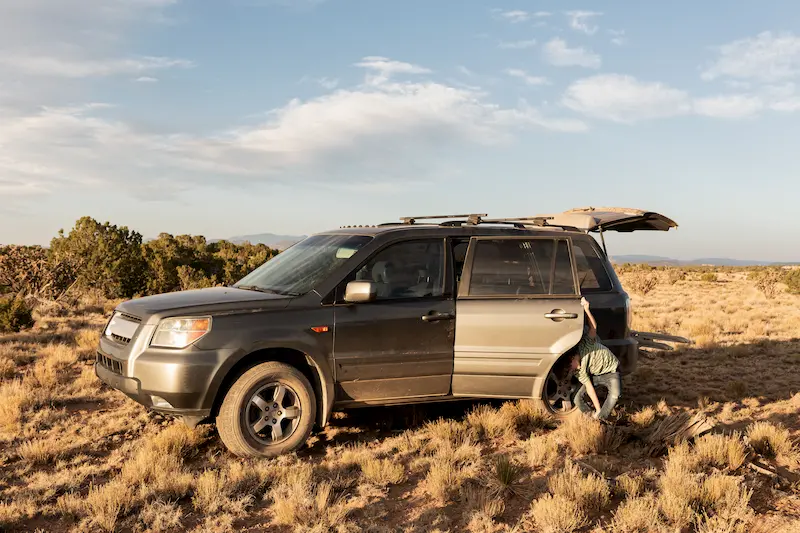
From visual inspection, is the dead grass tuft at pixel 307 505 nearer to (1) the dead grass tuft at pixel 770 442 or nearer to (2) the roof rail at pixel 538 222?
(2) the roof rail at pixel 538 222

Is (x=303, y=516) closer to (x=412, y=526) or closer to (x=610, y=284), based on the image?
(x=412, y=526)

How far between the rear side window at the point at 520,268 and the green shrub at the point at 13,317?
10848 mm

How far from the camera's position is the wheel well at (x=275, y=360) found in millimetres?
5066

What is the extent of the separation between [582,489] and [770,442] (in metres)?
2.55

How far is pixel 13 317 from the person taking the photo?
1250cm

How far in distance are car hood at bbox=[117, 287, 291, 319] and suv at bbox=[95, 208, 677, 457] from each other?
0.7 inches

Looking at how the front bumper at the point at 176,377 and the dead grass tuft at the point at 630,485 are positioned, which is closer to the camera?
the dead grass tuft at the point at 630,485

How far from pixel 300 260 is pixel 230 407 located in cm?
174

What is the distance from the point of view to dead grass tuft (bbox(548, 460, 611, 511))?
14.1ft

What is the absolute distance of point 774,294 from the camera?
88.5 ft

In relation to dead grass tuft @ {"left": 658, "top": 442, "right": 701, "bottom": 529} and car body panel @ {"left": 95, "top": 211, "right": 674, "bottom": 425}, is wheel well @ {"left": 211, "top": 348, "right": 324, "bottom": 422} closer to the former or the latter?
car body panel @ {"left": 95, "top": 211, "right": 674, "bottom": 425}

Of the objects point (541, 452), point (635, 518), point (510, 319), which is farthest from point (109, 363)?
point (635, 518)

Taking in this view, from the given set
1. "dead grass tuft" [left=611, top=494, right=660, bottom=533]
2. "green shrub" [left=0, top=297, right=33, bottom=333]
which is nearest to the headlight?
"dead grass tuft" [left=611, top=494, right=660, bottom=533]

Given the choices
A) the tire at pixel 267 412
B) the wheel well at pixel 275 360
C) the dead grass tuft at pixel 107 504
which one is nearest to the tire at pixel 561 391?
the wheel well at pixel 275 360
